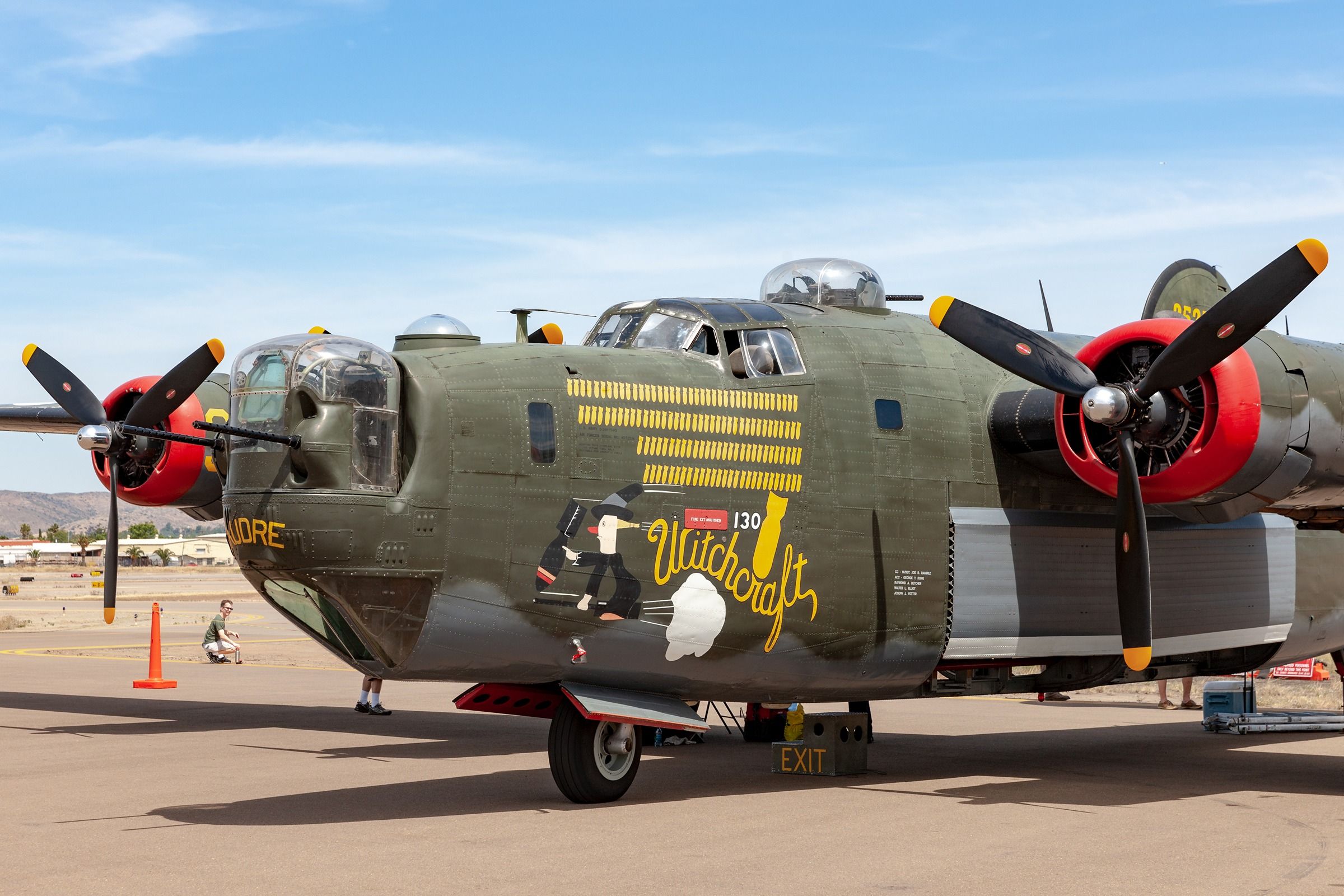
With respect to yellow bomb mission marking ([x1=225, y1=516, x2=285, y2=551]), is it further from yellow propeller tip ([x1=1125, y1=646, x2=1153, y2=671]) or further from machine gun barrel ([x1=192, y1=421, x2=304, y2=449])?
yellow propeller tip ([x1=1125, y1=646, x2=1153, y2=671])

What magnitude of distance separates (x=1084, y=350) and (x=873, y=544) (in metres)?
2.99

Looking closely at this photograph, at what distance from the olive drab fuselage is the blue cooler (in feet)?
26.2

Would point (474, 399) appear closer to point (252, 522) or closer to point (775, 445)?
point (252, 522)

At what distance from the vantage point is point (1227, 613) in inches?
661

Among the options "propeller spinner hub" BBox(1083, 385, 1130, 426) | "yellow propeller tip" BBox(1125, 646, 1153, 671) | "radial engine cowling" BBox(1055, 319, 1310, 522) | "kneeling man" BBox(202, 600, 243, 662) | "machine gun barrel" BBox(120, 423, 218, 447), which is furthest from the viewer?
"kneeling man" BBox(202, 600, 243, 662)

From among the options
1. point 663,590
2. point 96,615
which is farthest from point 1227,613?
point 96,615

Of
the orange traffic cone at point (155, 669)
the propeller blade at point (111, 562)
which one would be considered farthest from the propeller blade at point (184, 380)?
the orange traffic cone at point (155, 669)

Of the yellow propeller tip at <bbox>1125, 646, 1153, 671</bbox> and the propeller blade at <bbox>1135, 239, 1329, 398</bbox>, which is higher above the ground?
the propeller blade at <bbox>1135, 239, 1329, 398</bbox>

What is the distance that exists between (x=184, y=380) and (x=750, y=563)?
664 cm

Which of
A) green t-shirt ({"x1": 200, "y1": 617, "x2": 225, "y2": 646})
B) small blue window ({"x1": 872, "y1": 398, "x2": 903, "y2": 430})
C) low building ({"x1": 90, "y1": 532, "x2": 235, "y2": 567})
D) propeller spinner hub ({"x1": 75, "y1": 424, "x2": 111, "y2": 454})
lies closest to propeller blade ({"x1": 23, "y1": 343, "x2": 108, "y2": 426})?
propeller spinner hub ({"x1": 75, "y1": 424, "x2": 111, "y2": 454})

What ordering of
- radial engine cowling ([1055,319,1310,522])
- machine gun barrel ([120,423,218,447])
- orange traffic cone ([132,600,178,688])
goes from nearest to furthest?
machine gun barrel ([120,423,218,447])
radial engine cowling ([1055,319,1310,522])
orange traffic cone ([132,600,178,688])

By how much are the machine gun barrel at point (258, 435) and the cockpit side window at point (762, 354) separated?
14.9 feet

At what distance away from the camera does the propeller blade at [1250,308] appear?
12.8 m

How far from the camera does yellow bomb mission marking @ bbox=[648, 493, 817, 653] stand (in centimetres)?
1347
